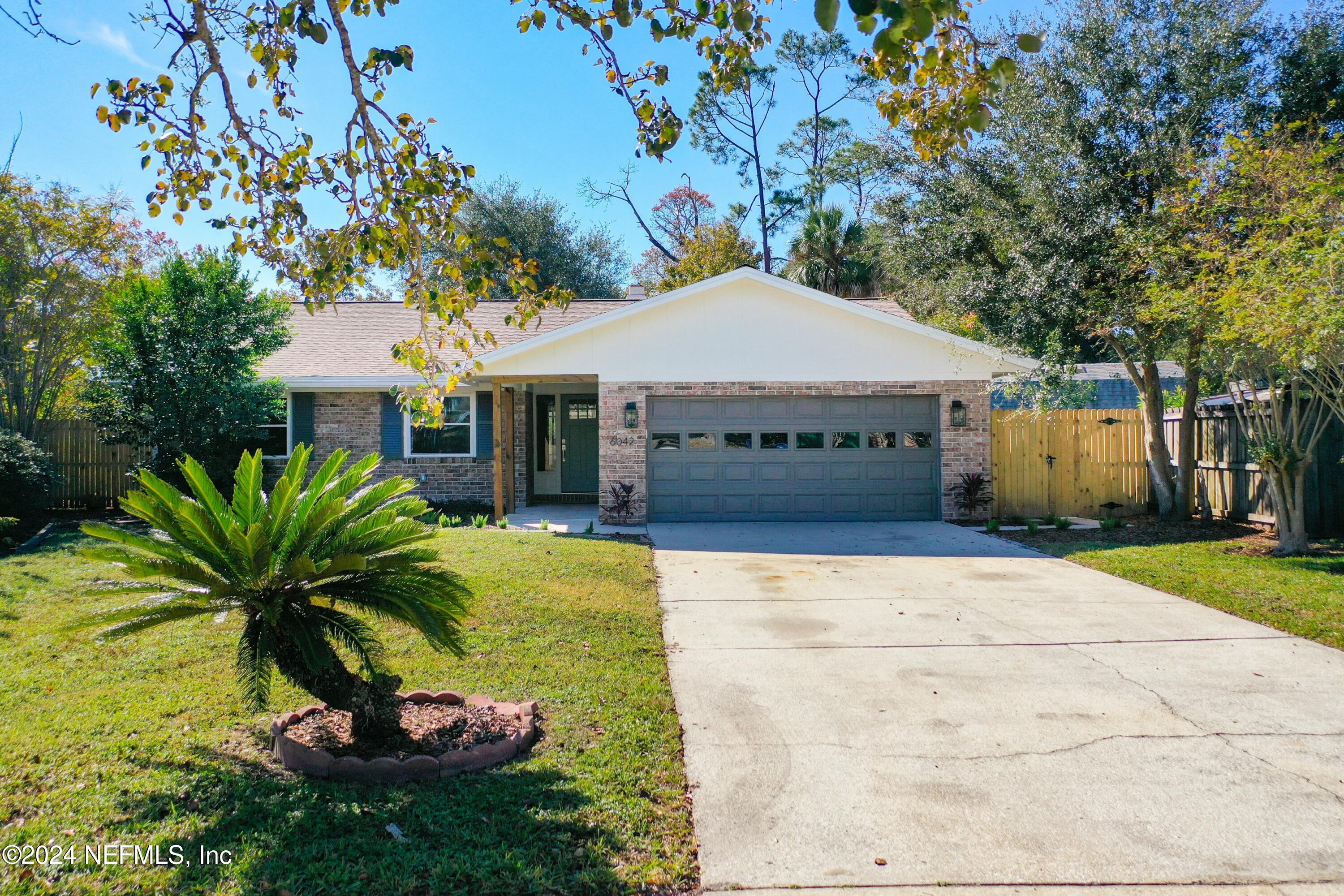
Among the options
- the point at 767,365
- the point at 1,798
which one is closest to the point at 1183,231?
the point at 767,365

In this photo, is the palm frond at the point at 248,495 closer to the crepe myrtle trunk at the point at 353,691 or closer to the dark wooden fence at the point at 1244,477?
the crepe myrtle trunk at the point at 353,691

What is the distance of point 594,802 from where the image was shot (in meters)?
3.74

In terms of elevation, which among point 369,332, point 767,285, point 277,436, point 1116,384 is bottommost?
point 277,436

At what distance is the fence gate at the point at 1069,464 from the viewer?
14.4 metres

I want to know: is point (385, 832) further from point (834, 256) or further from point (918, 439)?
point (834, 256)

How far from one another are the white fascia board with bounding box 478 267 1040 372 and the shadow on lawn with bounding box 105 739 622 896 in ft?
32.9

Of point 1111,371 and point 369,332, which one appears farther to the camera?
point 1111,371

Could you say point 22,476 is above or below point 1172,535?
above

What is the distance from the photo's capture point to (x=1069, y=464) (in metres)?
14.5

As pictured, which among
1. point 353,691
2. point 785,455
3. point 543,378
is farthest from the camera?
point 543,378

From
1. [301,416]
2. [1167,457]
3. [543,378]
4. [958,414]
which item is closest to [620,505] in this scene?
[543,378]

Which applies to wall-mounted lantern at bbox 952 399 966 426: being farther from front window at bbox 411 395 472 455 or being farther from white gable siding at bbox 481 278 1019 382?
front window at bbox 411 395 472 455

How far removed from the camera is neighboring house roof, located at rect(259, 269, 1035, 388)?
534 inches

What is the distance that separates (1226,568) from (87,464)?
17.3 metres
